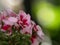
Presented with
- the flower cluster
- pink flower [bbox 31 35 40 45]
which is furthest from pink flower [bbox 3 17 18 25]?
pink flower [bbox 31 35 40 45]

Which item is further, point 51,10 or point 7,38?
point 51,10

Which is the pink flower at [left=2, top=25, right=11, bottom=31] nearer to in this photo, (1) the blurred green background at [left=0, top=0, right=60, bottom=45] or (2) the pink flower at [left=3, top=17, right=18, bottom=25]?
(2) the pink flower at [left=3, top=17, right=18, bottom=25]

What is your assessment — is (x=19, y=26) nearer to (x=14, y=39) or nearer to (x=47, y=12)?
(x=14, y=39)

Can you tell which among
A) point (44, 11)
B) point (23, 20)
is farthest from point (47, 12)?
point (23, 20)

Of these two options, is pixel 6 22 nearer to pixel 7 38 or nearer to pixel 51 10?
pixel 7 38

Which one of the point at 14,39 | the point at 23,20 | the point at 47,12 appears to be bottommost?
the point at 14,39

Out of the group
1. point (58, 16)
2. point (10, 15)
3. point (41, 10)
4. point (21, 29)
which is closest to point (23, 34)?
point (21, 29)

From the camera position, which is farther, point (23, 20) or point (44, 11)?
point (44, 11)

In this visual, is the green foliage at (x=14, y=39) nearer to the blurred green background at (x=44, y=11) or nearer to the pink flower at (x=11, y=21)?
the pink flower at (x=11, y=21)

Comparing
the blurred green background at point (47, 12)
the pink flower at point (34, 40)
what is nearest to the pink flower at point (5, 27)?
the pink flower at point (34, 40)
